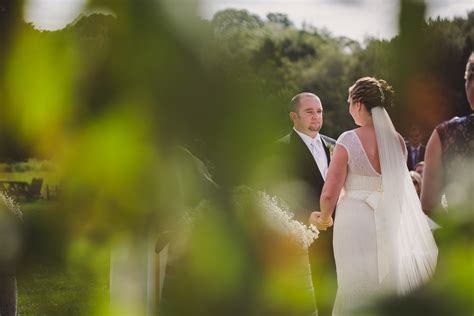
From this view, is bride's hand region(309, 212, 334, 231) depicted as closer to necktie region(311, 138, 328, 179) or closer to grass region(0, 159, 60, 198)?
necktie region(311, 138, 328, 179)

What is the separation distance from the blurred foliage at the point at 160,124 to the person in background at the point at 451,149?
8 cm

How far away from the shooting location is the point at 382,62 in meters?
0.24

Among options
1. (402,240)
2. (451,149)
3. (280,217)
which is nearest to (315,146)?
(451,149)

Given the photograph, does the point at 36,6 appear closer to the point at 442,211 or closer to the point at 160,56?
the point at 160,56

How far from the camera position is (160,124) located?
17cm

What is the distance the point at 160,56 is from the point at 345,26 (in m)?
0.08

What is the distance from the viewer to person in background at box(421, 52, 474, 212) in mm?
276

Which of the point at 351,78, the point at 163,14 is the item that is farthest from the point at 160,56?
the point at 351,78

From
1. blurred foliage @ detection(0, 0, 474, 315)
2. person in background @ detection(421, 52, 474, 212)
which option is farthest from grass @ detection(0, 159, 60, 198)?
person in background @ detection(421, 52, 474, 212)

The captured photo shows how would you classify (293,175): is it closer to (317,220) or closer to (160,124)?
(160,124)

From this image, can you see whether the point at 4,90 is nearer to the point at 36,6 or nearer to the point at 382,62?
the point at 36,6

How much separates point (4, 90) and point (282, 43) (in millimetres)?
81

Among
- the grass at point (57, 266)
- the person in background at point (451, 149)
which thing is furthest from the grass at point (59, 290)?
the person in background at point (451, 149)

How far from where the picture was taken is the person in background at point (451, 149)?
276mm
